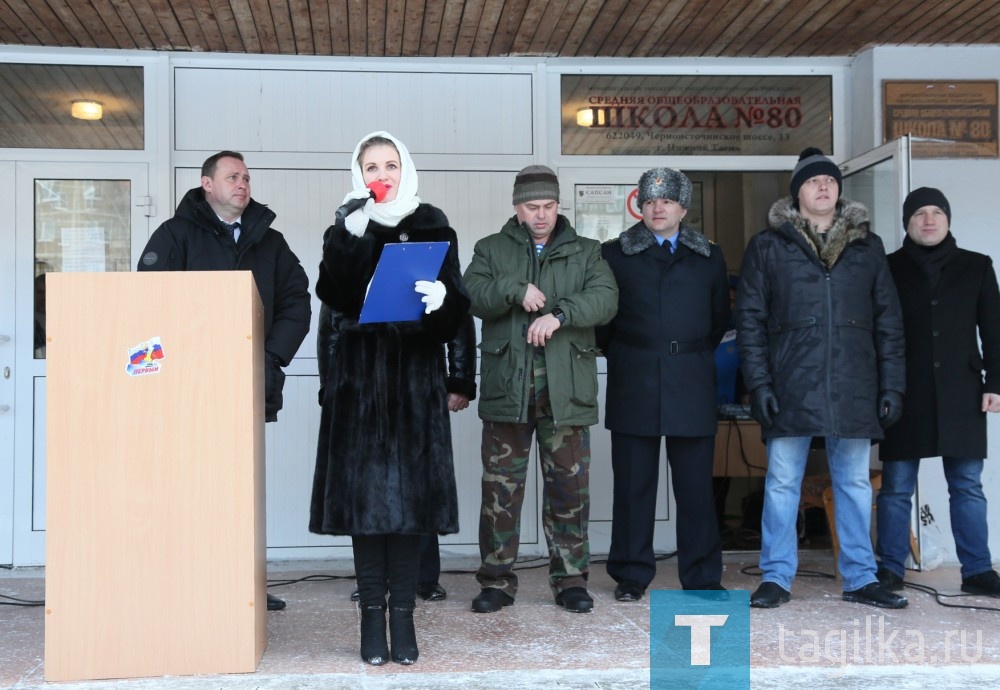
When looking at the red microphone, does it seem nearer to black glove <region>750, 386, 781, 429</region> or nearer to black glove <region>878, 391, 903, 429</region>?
black glove <region>750, 386, 781, 429</region>

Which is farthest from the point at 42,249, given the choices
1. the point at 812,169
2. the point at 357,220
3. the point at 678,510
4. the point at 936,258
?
the point at 936,258

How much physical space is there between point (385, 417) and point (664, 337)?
146cm

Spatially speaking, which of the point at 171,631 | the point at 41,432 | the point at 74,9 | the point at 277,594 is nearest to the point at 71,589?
the point at 171,631

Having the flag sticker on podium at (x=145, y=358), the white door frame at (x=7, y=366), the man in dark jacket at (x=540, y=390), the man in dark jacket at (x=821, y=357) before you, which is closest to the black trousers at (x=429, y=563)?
the man in dark jacket at (x=540, y=390)

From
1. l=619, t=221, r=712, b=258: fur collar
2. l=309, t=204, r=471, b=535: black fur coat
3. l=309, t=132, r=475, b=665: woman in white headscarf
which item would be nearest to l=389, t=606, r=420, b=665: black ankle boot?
l=309, t=132, r=475, b=665: woman in white headscarf

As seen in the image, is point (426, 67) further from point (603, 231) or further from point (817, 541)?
point (817, 541)

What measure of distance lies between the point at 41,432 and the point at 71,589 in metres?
2.50

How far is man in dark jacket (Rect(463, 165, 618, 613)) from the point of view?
425cm

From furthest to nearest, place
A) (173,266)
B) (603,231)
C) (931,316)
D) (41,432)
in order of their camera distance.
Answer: (603,231) < (41,432) < (931,316) < (173,266)

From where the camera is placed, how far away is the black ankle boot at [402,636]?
11.2 ft

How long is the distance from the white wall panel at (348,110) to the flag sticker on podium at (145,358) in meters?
2.64

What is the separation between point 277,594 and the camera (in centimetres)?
482

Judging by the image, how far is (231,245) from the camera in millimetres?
4234

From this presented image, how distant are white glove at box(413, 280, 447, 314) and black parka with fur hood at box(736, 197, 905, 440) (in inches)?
62.1
